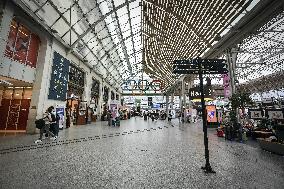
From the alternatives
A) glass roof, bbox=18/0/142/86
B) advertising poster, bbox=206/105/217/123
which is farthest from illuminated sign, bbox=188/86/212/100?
glass roof, bbox=18/0/142/86

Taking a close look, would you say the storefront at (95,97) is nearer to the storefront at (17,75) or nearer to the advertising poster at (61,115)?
the advertising poster at (61,115)

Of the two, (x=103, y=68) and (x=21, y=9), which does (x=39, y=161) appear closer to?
(x=21, y=9)

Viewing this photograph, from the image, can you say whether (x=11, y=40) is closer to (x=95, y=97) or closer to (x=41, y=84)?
(x=41, y=84)

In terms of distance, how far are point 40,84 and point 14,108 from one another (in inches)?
126

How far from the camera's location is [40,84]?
11.0 meters

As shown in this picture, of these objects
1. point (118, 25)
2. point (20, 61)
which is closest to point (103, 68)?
point (118, 25)

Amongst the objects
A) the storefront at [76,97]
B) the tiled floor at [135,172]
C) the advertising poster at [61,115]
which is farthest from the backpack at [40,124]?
the storefront at [76,97]

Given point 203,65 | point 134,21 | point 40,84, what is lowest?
point 203,65

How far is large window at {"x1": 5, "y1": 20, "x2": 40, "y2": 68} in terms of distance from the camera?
29.7 ft

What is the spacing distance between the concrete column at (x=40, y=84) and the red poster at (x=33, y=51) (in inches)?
9.2

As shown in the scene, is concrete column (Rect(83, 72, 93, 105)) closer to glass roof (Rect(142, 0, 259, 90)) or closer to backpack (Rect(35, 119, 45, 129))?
glass roof (Rect(142, 0, 259, 90))

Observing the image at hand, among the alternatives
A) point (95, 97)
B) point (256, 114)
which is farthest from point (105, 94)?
point (256, 114)

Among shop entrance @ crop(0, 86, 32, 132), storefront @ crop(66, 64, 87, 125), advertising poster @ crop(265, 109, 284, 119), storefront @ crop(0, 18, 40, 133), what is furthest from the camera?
storefront @ crop(66, 64, 87, 125)

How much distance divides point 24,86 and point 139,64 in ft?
80.3
